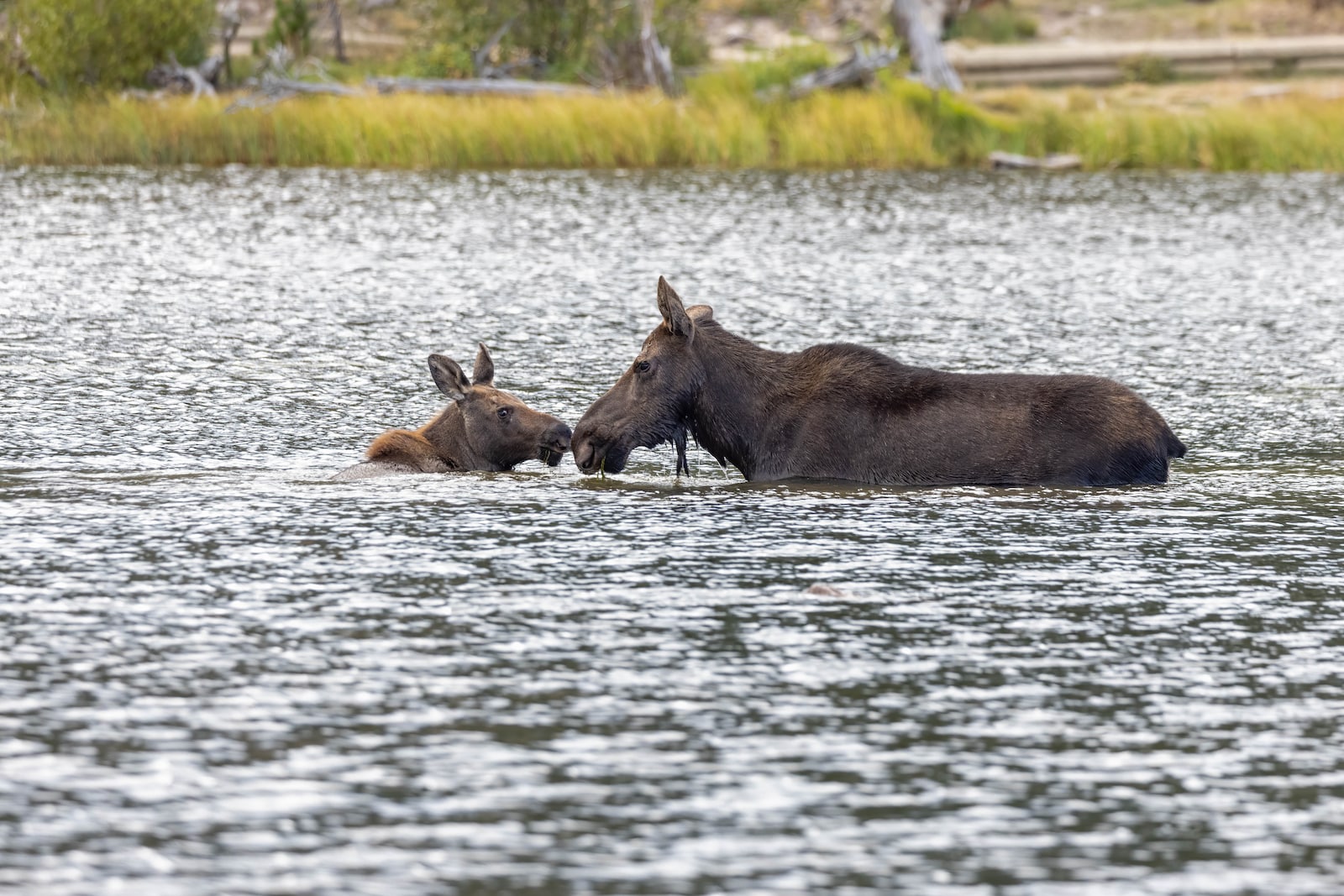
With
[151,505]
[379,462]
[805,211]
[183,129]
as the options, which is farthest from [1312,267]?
[183,129]

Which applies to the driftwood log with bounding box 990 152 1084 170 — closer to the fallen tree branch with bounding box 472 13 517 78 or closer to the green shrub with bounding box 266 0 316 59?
the fallen tree branch with bounding box 472 13 517 78

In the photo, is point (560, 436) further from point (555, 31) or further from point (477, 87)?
point (555, 31)

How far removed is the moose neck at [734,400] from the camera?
14.0 metres

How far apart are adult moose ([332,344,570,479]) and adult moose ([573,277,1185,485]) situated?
52cm

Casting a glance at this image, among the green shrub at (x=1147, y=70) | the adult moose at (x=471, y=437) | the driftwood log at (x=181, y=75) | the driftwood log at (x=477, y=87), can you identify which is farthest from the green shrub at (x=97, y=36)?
the adult moose at (x=471, y=437)

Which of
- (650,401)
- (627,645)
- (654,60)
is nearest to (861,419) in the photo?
(650,401)

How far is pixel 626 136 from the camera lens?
43.2 m

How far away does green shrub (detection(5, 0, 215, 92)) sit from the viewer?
4697cm

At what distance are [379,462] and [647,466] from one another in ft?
7.04

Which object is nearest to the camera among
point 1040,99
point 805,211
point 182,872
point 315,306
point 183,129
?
point 182,872

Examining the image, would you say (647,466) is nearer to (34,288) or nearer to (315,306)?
(315,306)

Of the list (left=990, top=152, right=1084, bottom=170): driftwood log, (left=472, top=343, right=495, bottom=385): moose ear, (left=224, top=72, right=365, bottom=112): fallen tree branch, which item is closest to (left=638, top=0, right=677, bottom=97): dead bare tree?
(left=224, top=72, right=365, bottom=112): fallen tree branch

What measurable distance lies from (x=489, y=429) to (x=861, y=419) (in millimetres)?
2605

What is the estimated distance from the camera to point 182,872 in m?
6.67
